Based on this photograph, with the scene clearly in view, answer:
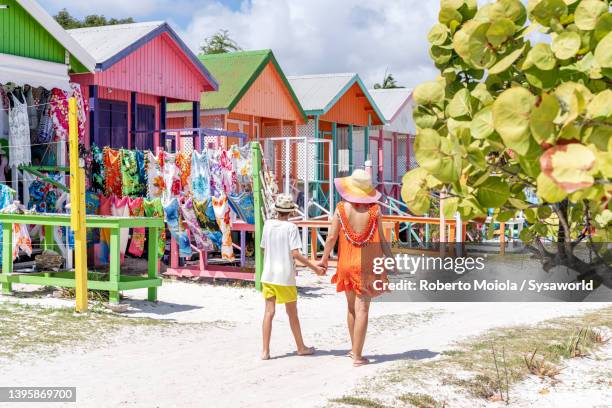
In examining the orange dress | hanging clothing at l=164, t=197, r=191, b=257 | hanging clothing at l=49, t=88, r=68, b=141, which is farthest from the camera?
hanging clothing at l=49, t=88, r=68, b=141

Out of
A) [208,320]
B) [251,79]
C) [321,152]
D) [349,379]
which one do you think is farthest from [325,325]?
[321,152]

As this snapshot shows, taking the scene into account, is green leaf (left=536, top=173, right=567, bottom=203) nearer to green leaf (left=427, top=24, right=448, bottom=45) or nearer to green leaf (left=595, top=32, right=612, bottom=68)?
green leaf (left=595, top=32, right=612, bottom=68)

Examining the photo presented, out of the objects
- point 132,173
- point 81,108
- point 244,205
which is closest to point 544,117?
point 244,205

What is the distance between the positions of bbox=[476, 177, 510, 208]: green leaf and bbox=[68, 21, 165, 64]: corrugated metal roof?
14256 mm

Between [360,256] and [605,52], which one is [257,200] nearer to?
[360,256]

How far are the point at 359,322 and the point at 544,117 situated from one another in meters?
5.94

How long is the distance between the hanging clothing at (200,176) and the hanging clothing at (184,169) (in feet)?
0.38

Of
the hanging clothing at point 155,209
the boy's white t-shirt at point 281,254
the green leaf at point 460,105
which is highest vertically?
the green leaf at point 460,105

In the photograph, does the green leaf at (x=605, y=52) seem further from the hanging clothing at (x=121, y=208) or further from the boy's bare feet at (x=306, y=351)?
the hanging clothing at (x=121, y=208)

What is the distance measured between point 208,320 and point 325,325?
148 cm

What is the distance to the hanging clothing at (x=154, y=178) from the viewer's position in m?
13.5

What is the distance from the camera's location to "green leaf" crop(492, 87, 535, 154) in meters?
1.60

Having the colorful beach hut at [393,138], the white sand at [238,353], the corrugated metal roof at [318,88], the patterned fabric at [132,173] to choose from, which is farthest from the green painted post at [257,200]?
the colorful beach hut at [393,138]

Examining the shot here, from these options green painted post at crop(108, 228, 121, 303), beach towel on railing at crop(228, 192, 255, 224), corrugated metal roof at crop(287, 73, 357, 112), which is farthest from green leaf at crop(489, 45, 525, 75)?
corrugated metal roof at crop(287, 73, 357, 112)
